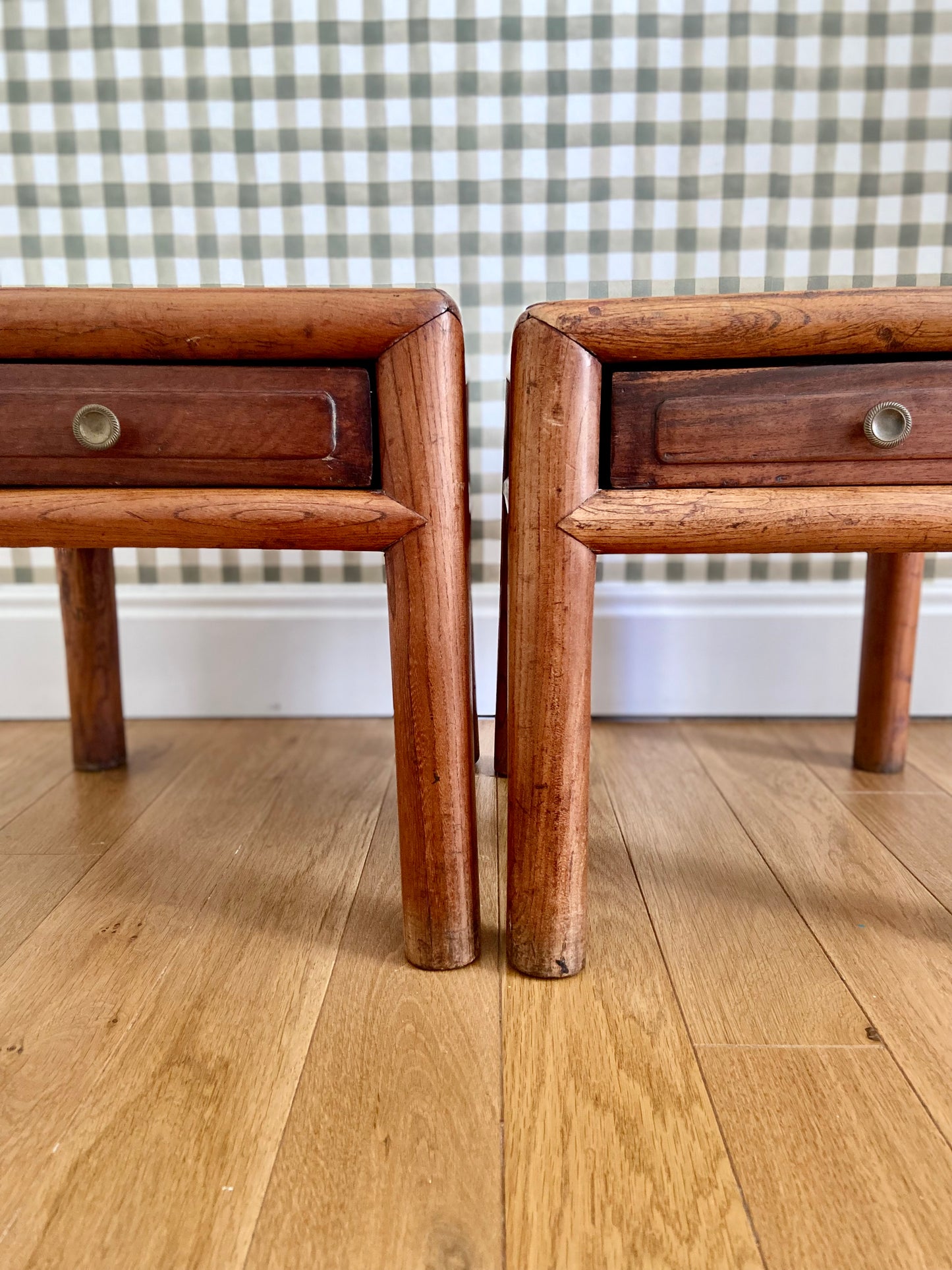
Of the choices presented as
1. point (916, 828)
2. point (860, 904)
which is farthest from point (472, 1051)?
point (916, 828)

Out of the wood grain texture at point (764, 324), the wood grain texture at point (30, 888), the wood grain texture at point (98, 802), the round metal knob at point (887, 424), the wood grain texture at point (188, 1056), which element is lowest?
the wood grain texture at point (98, 802)

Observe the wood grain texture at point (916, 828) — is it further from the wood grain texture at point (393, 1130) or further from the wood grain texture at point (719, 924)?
the wood grain texture at point (393, 1130)

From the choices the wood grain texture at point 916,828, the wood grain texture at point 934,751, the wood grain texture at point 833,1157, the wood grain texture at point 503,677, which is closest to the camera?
the wood grain texture at point 833,1157

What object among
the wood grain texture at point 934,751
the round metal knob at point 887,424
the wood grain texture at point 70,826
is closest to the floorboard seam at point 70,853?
Answer: the wood grain texture at point 70,826

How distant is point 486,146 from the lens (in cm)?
127

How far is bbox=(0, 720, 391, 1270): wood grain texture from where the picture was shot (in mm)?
463

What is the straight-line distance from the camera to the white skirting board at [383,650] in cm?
134

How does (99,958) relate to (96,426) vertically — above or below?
below

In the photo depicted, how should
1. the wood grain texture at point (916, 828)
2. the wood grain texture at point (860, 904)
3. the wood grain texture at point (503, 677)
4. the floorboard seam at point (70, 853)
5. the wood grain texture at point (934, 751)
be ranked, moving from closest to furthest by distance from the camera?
the wood grain texture at point (860, 904)
the floorboard seam at point (70, 853)
the wood grain texture at point (916, 828)
the wood grain texture at point (503, 677)
the wood grain texture at point (934, 751)

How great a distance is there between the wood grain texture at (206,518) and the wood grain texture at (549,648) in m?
0.09

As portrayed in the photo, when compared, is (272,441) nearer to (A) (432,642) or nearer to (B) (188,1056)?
(A) (432,642)

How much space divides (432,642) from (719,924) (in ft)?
1.15

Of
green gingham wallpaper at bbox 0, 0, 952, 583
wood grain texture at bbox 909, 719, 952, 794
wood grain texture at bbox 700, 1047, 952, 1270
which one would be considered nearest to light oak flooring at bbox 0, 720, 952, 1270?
wood grain texture at bbox 700, 1047, 952, 1270

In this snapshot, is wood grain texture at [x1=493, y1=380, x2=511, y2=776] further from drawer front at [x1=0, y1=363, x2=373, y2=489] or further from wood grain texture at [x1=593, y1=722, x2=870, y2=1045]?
drawer front at [x1=0, y1=363, x2=373, y2=489]
